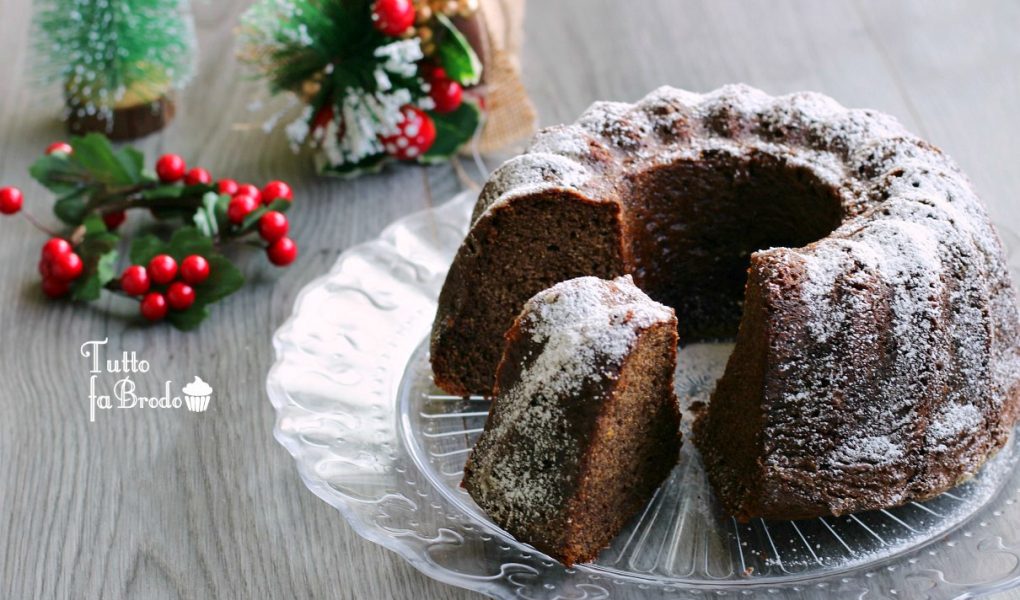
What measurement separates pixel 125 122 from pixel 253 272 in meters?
0.84

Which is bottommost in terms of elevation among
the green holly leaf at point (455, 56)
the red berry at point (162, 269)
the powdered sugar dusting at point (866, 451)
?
the red berry at point (162, 269)

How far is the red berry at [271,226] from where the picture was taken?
293cm

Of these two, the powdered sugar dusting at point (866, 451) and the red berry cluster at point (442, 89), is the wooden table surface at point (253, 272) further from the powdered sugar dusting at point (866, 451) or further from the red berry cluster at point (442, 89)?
the powdered sugar dusting at point (866, 451)

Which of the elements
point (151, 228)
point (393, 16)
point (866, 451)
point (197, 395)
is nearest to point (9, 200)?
point (151, 228)

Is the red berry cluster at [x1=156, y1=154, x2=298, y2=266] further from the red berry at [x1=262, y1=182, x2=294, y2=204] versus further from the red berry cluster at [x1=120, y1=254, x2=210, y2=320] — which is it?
the red berry cluster at [x1=120, y1=254, x2=210, y2=320]

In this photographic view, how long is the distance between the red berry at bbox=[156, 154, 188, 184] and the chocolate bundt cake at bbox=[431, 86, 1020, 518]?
105cm

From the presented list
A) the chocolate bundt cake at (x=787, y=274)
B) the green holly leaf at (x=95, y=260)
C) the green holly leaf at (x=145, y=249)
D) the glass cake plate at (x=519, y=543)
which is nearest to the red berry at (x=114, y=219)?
the green holly leaf at (x=95, y=260)

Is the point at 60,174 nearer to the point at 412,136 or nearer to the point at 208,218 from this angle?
the point at 208,218

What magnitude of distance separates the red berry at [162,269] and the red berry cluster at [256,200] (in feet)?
0.81

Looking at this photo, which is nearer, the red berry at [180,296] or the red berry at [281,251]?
the red berry at [180,296]

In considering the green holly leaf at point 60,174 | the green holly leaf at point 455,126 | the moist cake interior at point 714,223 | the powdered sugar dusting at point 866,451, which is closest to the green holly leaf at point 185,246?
the green holly leaf at point 60,174

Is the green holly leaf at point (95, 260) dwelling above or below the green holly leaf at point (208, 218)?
below

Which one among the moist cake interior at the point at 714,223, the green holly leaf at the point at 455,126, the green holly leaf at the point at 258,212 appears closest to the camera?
the moist cake interior at the point at 714,223

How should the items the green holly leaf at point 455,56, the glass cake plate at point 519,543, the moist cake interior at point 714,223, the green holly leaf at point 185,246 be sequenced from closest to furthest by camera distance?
the glass cake plate at point 519,543 < the moist cake interior at point 714,223 < the green holly leaf at point 185,246 < the green holly leaf at point 455,56
